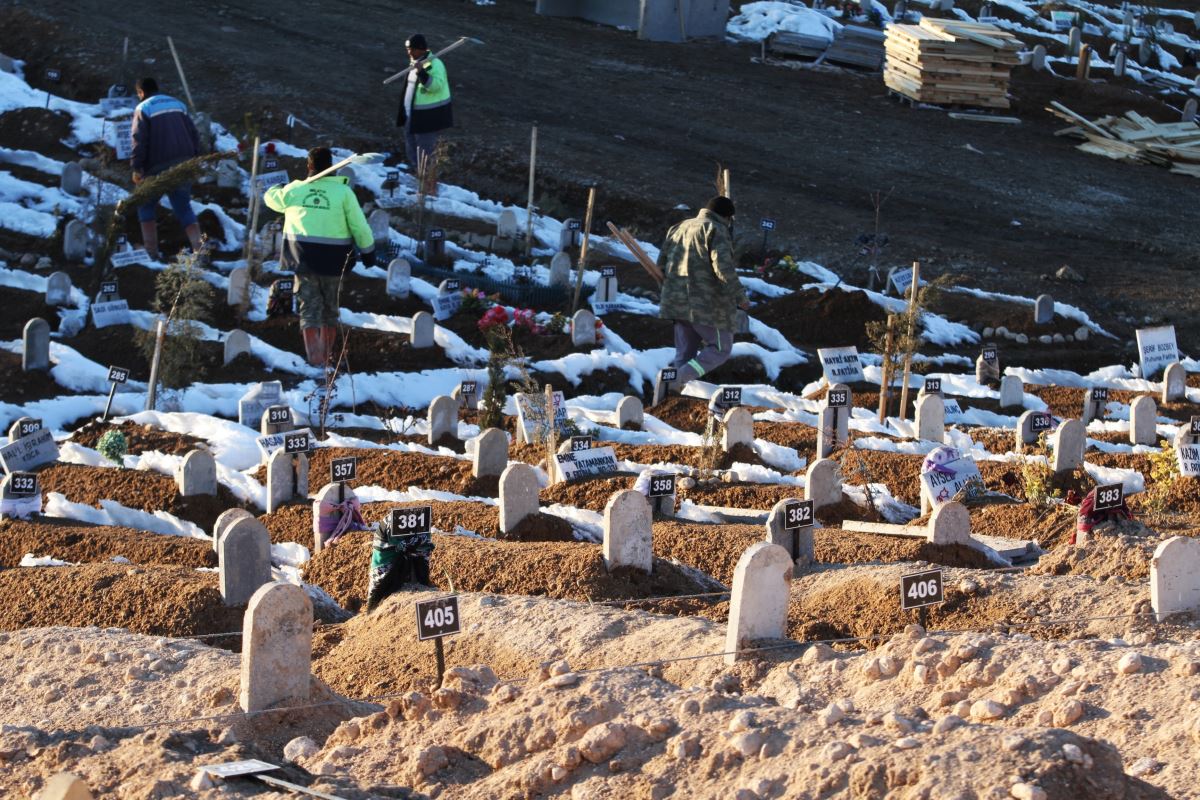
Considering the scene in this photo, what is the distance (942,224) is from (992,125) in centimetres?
543

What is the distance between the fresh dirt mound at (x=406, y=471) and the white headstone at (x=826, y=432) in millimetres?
2298

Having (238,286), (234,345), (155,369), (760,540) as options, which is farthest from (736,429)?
(238,286)

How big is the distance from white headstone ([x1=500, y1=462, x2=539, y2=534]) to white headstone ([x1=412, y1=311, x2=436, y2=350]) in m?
5.78

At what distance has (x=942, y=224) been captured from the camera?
22203mm

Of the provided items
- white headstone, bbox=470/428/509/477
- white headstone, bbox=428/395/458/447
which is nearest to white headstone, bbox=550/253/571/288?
white headstone, bbox=428/395/458/447

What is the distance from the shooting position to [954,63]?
90.0 feet

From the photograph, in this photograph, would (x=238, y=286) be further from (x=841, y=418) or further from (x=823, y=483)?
(x=823, y=483)

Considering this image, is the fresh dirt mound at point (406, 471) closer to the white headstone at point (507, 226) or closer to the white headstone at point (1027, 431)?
the white headstone at point (1027, 431)

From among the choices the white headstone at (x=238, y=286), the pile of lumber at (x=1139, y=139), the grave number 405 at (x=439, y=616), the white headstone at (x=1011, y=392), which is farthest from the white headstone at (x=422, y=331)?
the pile of lumber at (x=1139, y=139)

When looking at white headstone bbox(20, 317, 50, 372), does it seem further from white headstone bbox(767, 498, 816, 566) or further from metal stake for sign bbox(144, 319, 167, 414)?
white headstone bbox(767, 498, 816, 566)

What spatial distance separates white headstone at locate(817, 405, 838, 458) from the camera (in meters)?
12.7

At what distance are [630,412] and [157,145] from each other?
6935mm

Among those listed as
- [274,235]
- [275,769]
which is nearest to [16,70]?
[274,235]

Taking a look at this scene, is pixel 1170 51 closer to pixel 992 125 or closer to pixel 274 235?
pixel 992 125
